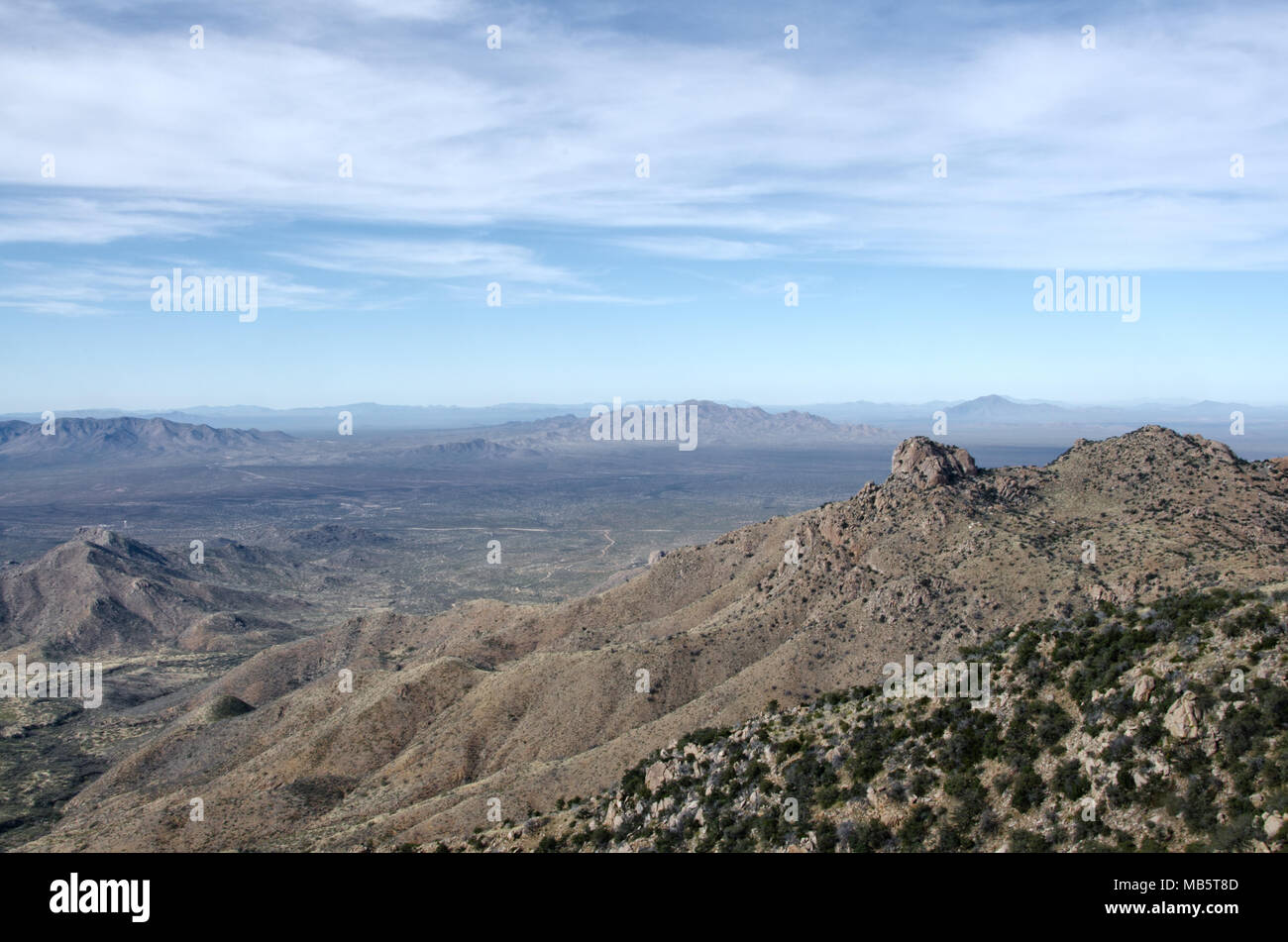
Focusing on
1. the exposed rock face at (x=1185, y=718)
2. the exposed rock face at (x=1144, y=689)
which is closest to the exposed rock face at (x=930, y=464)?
the exposed rock face at (x=1144, y=689)

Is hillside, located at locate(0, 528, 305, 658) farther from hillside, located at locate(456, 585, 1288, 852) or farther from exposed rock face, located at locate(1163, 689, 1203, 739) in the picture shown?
exposed rock face, located at locate(1163, 689, 1203, 739)

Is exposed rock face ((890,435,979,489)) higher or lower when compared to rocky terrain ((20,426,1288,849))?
higher

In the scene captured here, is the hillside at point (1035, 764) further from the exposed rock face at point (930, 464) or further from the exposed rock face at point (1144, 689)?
the exposed rock face at point (930, 464)

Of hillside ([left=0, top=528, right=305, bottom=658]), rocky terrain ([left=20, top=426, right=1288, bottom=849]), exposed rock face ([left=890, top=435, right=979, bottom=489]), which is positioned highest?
exposed rock face ([left=890, top=435, right=979, bottom=489])

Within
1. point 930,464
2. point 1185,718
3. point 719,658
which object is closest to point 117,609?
point 719,658

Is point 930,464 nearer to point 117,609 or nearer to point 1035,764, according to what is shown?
point 1035,764

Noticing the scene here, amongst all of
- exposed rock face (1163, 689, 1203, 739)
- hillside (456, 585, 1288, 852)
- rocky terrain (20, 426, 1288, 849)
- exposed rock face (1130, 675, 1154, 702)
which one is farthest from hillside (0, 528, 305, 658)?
exposed rock face (1163, 689, 1203, 739)
